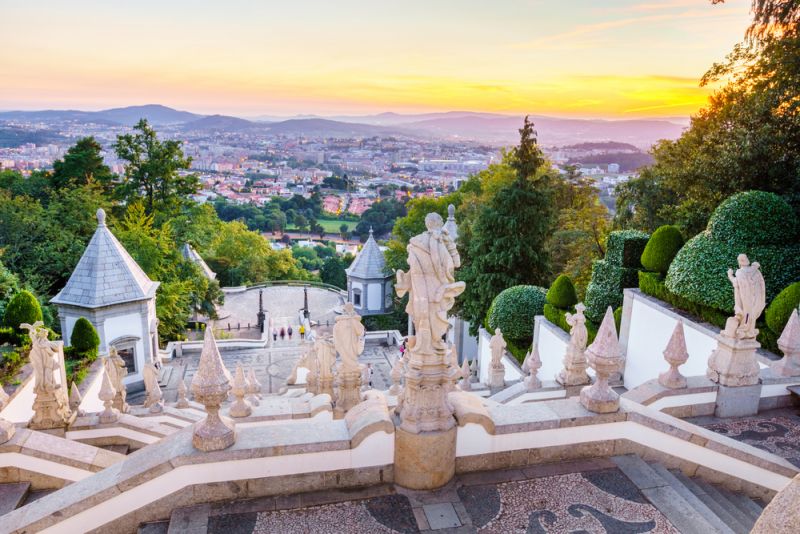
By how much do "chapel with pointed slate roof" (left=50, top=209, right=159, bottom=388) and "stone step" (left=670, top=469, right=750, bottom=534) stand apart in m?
16.9

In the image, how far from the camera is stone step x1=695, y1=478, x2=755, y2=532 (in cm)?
557

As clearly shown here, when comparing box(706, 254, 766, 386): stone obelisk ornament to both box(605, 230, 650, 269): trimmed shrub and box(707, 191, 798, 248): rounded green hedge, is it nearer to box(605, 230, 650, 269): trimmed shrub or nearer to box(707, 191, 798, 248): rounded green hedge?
box(707, 191, 798, 248): rounded green hedge

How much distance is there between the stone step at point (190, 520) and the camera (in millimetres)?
4664

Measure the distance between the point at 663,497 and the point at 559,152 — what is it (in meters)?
53.8

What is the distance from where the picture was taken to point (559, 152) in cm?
5559

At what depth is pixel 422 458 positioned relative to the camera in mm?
5277

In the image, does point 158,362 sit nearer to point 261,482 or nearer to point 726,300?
point 261,482

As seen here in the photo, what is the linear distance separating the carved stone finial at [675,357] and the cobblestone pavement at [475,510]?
257cm

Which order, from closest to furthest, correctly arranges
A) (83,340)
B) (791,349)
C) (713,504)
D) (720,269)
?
(713,504)
(791,349)
(720,269)
(83,340)

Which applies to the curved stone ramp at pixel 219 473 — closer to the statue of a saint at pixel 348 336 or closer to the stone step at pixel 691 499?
the statue of a saint at pixel 348 336

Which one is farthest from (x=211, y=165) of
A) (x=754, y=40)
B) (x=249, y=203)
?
(x=754, y=40)

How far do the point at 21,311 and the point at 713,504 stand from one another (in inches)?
547

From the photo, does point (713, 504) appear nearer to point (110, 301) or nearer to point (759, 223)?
point (759, 223)

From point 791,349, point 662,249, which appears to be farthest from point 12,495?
point 662,249
